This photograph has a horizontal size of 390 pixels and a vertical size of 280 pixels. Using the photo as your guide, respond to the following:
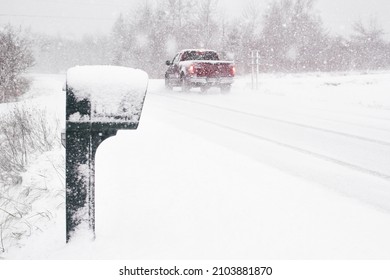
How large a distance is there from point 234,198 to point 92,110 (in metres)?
1.51

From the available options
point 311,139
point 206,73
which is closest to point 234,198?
point 311,139

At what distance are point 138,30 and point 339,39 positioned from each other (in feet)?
73.0

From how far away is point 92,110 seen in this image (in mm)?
2195

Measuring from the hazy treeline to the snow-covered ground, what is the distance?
86.9 ft

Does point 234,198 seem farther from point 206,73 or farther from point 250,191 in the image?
point 206,73

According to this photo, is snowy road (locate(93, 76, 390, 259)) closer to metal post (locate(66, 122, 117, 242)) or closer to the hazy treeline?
metal post (locate(66, 122, 117, 242))

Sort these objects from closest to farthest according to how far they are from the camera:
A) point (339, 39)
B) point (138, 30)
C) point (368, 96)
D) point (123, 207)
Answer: point (123, 207), point (368, 96), point (339, 39), point (138, 30)

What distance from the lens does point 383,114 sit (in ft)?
31.2

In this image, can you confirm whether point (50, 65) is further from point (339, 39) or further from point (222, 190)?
point (222, 190)

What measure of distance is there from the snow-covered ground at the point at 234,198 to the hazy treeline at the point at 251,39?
26.5 m

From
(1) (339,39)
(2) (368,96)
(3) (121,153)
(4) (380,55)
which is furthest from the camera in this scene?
(1) (339,39)

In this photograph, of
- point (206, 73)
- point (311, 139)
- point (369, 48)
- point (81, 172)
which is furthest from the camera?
point (369, 48)

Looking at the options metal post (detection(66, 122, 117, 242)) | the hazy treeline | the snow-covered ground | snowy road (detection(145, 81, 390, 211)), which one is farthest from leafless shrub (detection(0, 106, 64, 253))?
the hazy treeline

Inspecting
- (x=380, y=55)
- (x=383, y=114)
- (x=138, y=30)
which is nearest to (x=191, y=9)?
(x=138, y=30)
